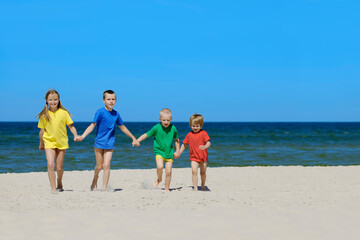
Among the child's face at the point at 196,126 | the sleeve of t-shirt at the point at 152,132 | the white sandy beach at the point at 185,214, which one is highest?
the child's face at the point at 196,126

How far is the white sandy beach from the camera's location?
16.4ft

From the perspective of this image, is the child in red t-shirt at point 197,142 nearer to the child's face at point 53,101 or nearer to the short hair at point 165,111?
the short hair at point 165,111

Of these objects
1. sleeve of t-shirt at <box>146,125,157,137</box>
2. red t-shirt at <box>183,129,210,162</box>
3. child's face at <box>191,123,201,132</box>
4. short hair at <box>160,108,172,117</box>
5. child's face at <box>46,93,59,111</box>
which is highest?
child's face at <box>46,93,59,111</box>

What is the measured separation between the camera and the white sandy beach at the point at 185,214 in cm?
501

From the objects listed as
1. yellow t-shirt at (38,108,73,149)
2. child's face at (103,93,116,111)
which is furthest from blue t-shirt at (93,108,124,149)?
yellow t-shirt at (38,108,73,149)

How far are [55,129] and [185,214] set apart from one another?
2765mm

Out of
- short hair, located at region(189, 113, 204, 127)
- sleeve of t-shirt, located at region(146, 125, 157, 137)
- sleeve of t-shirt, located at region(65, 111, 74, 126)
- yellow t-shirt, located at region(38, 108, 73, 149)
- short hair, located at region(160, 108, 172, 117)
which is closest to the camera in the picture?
yellow t-shirt, located at region(38, 108, 73, 149)

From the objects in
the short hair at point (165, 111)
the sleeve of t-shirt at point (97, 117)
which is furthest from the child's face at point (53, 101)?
the short hair at point (165, 111)

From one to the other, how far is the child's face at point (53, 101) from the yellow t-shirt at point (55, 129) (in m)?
0.09

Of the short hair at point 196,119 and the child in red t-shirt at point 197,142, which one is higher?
the short hair at point 196,119

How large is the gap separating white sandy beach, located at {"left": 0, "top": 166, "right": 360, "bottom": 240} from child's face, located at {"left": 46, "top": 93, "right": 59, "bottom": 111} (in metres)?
1.44

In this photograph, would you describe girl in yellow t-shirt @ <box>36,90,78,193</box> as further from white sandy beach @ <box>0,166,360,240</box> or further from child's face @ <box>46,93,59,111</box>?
white sandy beach @ <box>0,166,360,240</box>

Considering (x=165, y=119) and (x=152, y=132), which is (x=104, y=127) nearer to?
(x=152, y=132)

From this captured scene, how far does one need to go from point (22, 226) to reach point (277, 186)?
A: 5.85m
